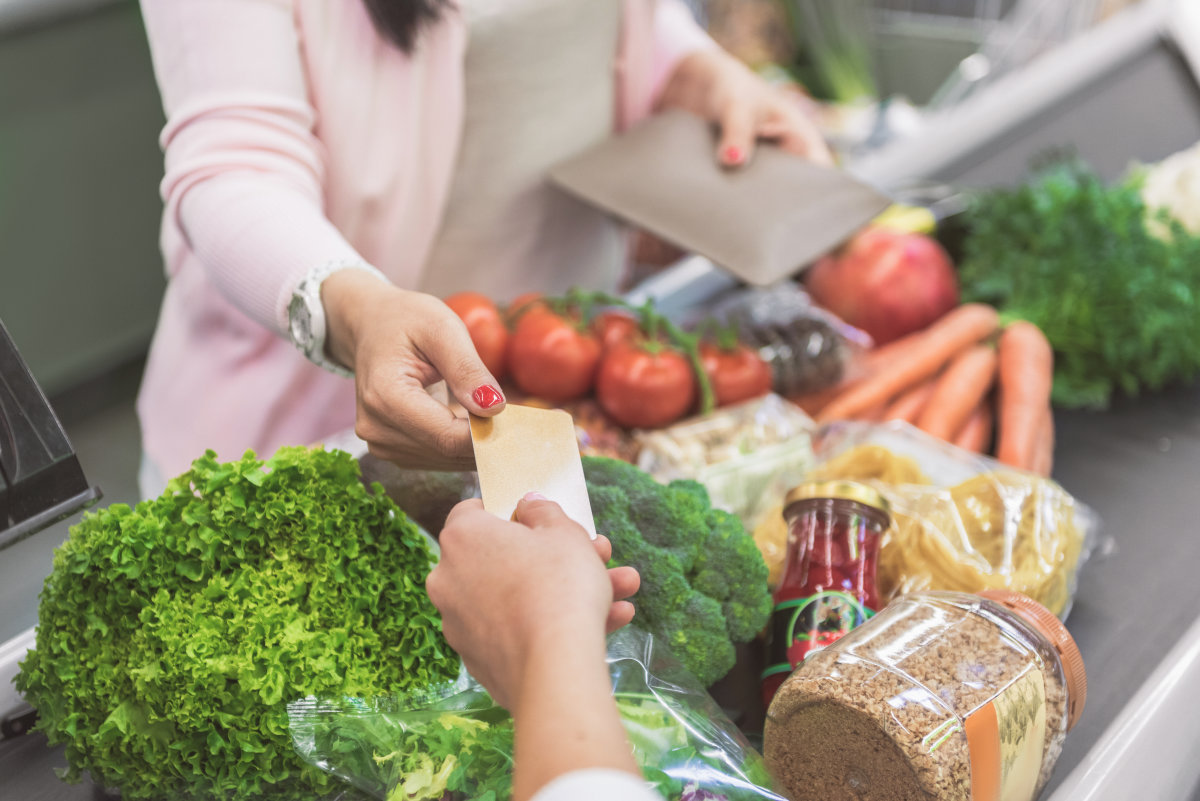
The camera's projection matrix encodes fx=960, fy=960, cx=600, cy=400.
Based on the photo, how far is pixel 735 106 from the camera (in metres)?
1.36

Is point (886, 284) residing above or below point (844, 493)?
below

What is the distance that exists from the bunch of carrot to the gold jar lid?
16.5 inches

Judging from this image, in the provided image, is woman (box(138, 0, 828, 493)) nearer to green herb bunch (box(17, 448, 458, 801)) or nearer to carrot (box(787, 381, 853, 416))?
green herb bunch (box(17, 448, 458, 801))

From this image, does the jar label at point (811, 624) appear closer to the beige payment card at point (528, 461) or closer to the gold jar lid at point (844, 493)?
the gold jar lid at point (844, 493)

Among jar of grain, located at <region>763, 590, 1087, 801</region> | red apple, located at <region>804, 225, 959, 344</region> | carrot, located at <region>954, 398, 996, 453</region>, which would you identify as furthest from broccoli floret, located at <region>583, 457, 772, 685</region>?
red apple, located at <region>804, 225, 959, 344</region>

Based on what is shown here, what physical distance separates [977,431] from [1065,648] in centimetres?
63

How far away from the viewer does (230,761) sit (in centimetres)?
70

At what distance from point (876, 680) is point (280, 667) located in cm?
42

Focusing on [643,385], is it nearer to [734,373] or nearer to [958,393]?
[734,373]

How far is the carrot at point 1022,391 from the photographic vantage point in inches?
47.8

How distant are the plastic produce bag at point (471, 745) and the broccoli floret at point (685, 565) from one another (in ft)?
0.32

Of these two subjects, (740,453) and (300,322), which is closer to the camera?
(300,322)

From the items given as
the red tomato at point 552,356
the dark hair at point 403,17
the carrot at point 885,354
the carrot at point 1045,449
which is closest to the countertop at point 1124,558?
the carrot at point 1045,449

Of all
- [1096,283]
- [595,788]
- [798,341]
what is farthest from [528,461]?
[1096,283]
